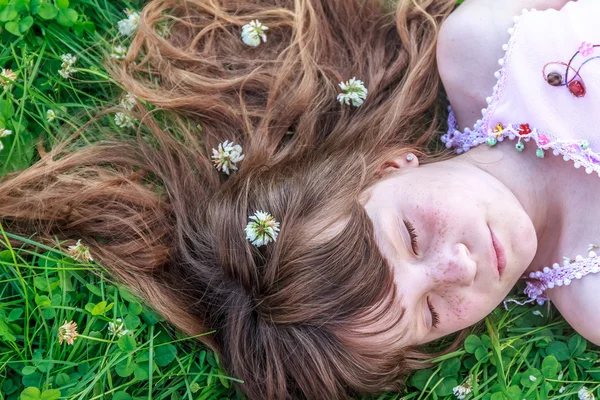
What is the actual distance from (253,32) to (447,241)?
121 cm

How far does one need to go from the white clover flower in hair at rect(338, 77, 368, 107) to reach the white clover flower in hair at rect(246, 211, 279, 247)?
2.27ft

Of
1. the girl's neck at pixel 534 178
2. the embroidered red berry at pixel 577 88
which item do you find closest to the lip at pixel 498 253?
the girl's neck at pixel 534 178

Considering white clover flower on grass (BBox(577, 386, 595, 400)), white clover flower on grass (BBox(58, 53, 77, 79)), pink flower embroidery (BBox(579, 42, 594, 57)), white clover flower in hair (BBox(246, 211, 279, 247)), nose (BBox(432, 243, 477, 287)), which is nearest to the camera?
nose (BBox(432, 243, 477, 287))

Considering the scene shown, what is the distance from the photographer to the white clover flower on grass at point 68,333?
7.10ft

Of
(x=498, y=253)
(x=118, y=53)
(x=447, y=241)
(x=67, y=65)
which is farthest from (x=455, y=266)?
(x=67, y=65)

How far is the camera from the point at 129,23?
269 centimetres

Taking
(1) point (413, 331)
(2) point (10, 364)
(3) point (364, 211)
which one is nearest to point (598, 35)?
(3) point (364, 211)

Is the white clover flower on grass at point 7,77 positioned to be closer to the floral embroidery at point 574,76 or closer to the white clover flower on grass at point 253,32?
the white clover flower on grass at point 253,32

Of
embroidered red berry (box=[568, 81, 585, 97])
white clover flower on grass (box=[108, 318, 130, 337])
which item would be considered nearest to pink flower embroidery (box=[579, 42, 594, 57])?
embroidered red berry (box=[568, 81, 585, 97])

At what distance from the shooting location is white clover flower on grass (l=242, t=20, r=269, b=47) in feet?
8.64

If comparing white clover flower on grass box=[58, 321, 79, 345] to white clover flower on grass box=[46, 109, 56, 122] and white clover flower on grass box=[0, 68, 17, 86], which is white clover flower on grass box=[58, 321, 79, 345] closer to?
white clover flower on grass box=[46, 109, 56, 122]

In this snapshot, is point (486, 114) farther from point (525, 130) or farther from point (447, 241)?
point (447, 241)

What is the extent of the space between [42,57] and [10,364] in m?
1.27

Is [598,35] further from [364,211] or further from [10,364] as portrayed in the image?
[10,364]
